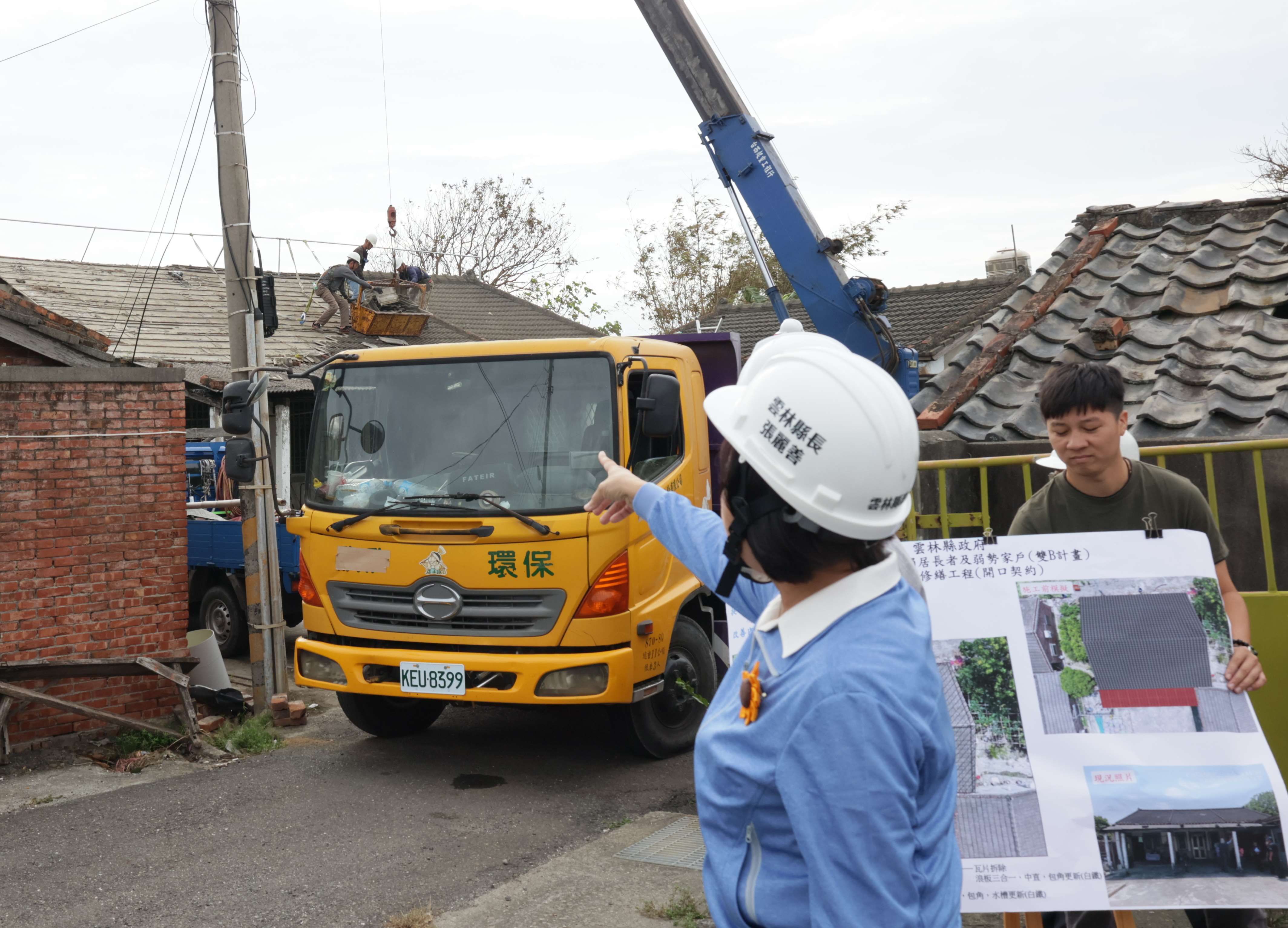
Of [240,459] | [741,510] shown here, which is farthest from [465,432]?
[741,510]

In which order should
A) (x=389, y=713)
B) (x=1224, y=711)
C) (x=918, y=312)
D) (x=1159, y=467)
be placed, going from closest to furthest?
(x=1224, y=711) → (x=1159, y=467) → (x=389, y=713) → (x=918, y=312)

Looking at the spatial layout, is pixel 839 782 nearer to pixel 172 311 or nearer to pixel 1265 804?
pixel 1265 804

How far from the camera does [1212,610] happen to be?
3.08 m

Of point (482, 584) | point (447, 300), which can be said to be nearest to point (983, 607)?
point (482, 584)

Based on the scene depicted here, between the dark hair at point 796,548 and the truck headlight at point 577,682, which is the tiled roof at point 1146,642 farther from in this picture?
the truck headlight at point 577,682

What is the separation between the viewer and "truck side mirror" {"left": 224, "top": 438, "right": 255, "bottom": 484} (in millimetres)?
7578

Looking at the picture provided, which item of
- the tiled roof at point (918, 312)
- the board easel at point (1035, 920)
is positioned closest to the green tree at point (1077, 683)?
the board easel at point (1035, 920)

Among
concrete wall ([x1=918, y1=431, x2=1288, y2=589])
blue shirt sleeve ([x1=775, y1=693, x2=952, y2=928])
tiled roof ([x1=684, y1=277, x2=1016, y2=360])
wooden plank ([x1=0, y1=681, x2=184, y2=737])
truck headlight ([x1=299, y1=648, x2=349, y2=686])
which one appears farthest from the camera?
tiled roof ([x1=684, y1=277, x2=1016, y2=360])

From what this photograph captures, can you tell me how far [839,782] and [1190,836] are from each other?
2.02 m

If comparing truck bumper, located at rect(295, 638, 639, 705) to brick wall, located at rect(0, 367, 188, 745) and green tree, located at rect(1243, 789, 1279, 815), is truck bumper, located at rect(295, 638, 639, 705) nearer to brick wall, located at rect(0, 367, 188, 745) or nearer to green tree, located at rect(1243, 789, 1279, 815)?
brick wall, located at rect(0, 367, 188, 745)

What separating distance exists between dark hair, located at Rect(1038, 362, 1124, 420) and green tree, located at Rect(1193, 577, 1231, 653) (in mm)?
545

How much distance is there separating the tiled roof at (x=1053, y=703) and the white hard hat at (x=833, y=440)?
5.85 ft

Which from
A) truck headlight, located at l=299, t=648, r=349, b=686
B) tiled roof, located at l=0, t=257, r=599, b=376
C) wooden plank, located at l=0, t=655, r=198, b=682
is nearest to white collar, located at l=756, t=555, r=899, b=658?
truck headlight, located at l=299, t=648, r=349, b=686

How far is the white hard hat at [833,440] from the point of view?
60.7 inches
